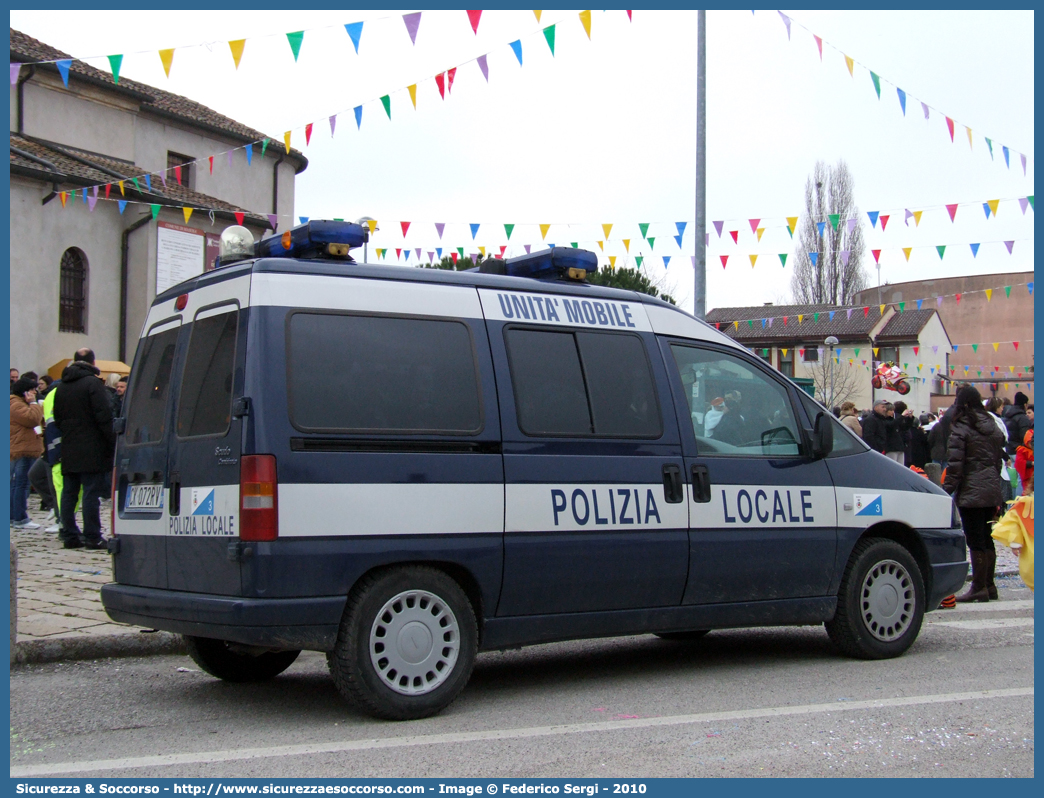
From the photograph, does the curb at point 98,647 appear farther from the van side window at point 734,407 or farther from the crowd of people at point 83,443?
the van side window at point 734,407

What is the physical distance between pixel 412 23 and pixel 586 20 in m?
1.74

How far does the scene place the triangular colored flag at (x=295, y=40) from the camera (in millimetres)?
9703

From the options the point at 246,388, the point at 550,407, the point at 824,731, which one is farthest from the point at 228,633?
the point at 824,731

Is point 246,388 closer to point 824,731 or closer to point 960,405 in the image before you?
point 824,731

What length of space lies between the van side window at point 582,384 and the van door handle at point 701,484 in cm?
33

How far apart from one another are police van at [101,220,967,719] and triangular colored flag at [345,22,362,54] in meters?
4.11

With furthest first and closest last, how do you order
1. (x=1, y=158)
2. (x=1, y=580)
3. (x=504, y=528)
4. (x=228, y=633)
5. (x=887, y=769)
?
(x=1, y=158) < (x=1, y=580) < (x=504, y=528) < (x=228, y=633) < (x=887, y=769)

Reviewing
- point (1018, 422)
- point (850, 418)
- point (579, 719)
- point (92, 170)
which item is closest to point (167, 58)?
point (579, 719)

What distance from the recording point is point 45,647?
6461 millimetres

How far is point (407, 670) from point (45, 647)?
2.67m

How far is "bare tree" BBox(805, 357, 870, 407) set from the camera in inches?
2297

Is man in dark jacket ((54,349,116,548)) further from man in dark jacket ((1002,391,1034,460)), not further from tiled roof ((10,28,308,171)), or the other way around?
tiled roof ((10,28,308,171))

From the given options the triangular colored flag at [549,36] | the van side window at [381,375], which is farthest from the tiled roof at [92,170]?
the van side window at [381,375]

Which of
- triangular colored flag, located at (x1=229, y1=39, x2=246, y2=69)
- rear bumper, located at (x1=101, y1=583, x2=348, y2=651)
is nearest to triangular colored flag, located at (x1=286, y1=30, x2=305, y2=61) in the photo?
triangular colored flag, located at (x1=229, y1=39, x2=246, y2=69)
